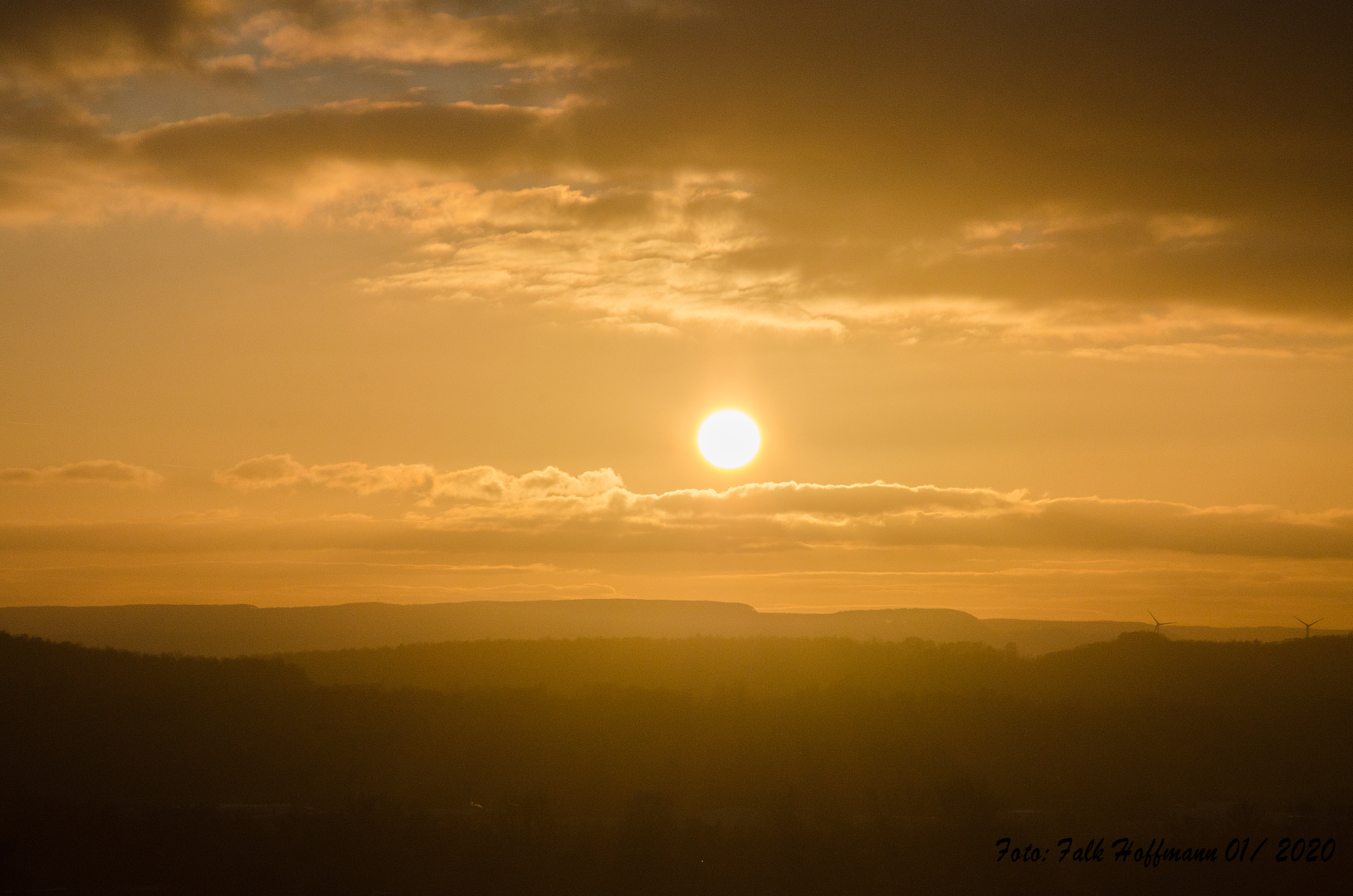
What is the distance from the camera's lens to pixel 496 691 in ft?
279

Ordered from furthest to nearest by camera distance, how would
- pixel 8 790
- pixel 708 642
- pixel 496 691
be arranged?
pixel 708 642 → pixel 496 691 → pixel 8 790

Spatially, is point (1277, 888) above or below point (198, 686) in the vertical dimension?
below

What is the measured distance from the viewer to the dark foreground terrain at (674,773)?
174ft

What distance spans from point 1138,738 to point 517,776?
39793 mm

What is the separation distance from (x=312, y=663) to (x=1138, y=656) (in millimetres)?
70739

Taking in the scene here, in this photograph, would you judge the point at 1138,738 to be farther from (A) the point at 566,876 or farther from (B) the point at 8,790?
(B) the point at 8,790

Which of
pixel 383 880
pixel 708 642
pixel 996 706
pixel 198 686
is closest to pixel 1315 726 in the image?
pixel 996 706

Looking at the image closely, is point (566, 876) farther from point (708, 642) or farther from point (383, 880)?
point (708, 642)

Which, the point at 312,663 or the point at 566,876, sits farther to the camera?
the point at 312,663

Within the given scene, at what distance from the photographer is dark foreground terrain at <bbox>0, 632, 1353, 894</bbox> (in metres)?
53.1

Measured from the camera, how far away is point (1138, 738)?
8112cm

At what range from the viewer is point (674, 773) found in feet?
237

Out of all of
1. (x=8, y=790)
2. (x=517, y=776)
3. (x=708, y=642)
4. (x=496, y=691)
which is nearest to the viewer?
(x=8, y=790)

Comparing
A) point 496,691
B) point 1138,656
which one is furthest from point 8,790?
point 1138,656
